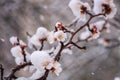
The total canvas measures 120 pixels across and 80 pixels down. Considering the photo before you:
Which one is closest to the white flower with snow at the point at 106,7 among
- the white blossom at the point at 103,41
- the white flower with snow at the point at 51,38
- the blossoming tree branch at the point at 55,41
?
the blossoming tree branch at the point at 55,41

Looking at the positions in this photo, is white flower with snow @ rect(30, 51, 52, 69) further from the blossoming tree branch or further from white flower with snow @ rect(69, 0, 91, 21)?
white flower with snow @ rect(69, 0, 91, 21)

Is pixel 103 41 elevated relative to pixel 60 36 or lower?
elevated

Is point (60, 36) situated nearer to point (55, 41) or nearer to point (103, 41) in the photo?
point (55, 41)

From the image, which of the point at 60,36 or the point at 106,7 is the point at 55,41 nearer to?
the point at 60,36

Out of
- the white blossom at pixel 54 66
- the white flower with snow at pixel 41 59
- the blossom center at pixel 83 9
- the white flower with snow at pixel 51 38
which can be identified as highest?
the blossom center at pixel 83 9

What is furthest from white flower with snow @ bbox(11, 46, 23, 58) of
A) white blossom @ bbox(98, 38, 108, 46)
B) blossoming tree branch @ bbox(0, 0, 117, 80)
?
white blossom @ bbox(98, 38, 108, 46)

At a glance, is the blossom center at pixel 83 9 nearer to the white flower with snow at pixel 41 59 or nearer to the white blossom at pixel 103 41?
the white flower with snow at pixel 41 59

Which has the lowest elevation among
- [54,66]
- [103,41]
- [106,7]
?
[54,66]

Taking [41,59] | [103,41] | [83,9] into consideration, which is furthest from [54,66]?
[103,41]

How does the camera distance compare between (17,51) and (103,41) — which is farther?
(103,41)

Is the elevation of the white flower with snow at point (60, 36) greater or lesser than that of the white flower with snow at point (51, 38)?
Answer: lesser
